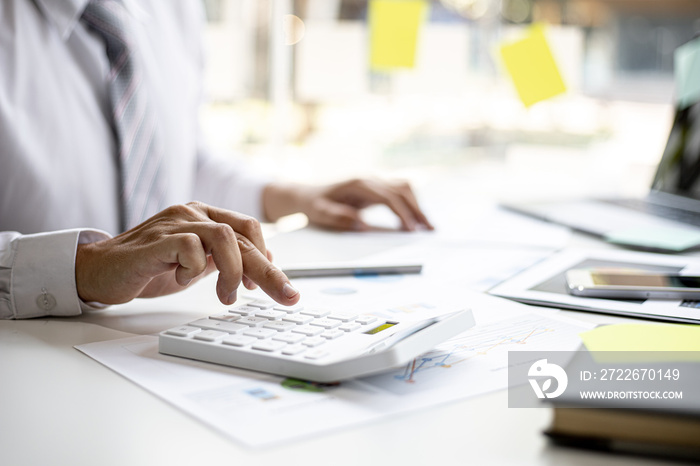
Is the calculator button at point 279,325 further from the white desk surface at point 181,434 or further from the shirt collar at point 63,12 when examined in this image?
the shirt collar at point 63,12

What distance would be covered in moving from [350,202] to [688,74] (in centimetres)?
67

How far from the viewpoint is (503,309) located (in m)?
0.67

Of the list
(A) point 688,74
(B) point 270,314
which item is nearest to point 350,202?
(B) point 270,314

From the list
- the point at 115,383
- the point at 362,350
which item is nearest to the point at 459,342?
the point at 362,350

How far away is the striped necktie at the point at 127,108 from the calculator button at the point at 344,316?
18.1 inches

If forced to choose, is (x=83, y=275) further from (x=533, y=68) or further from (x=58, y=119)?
(x=533, y=68)

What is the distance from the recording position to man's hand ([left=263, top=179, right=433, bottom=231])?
1.05 metres

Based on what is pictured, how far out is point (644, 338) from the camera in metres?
0.54

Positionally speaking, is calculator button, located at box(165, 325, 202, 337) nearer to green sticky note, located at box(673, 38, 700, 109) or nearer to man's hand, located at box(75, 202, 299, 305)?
man's hand, located at box(75, 202, 299, 305)

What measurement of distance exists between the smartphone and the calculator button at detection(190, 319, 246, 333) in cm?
35

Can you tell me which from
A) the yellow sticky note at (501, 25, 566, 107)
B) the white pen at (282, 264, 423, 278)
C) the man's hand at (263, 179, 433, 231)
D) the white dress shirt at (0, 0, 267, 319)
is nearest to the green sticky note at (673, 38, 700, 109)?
the yellow sticky note at (501, 25, 566, 107)

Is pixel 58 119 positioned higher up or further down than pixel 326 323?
higher up

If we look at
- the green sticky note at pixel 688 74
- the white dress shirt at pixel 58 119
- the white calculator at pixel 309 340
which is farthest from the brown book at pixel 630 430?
the green sticky note at pixel 688 74

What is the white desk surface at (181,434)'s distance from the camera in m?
0.39
